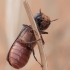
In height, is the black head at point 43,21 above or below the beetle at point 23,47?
above

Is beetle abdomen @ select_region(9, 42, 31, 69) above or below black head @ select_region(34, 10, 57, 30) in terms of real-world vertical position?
below

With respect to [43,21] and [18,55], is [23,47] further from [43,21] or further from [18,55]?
[43,21]

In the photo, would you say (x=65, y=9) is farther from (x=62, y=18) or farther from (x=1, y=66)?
(x=1, y=66)

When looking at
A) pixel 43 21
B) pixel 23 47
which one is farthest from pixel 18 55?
pixel 43 21

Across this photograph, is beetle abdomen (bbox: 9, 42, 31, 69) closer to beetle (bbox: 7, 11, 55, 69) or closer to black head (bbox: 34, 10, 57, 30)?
Answer: beetle (bbox: 7, 11, 55, 69)

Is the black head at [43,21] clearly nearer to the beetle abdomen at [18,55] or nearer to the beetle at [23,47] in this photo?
the beetle at [23,47]

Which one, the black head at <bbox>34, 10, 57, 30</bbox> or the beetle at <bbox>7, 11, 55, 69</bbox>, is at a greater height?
the black head at <bbox>34, 10, 57, 30</bbox>

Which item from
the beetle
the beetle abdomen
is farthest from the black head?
the beetle abdomen

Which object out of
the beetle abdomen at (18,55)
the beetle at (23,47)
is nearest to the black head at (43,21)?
the beetle at (23,47)
